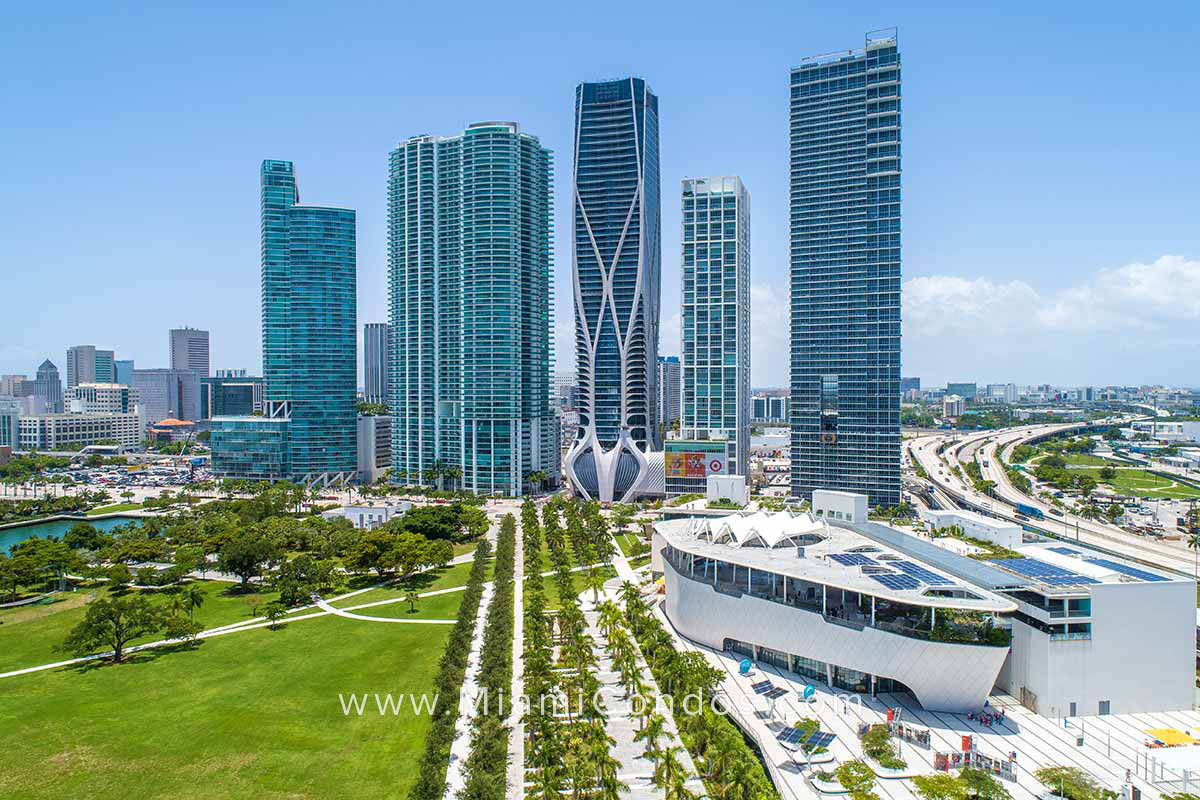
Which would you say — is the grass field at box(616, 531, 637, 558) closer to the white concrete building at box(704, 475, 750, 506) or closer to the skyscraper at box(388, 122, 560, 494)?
the white concrete building at box(704, 475, 750, 506)

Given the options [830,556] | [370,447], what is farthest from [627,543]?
[370,447]

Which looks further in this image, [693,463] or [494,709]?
[693,463]

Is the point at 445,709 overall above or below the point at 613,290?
below

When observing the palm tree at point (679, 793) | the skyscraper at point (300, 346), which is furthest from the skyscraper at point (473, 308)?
the palm tree at point (679, 793)

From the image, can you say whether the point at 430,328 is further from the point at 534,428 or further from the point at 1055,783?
the point at 1055,783

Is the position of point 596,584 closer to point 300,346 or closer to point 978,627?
point 978,627

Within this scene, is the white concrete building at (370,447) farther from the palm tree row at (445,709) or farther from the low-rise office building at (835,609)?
the low-rise office building at (835,609)

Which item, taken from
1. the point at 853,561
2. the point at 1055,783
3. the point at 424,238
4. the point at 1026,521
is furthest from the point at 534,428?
the point at 1055,783
